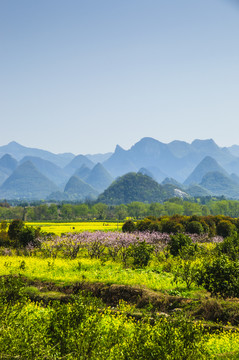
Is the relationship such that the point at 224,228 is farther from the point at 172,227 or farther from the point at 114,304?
the point at 114,304

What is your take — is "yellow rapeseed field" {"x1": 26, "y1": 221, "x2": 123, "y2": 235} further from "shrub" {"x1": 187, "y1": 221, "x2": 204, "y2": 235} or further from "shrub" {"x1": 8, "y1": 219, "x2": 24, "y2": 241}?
"shrub" {"x1": 187, "y1": 221, "x2": 204, "y2": 235}

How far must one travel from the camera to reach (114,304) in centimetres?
1446

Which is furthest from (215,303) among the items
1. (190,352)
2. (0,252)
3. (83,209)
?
(83,209)

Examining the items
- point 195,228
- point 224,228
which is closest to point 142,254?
point 195,228

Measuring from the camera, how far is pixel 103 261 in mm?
21000

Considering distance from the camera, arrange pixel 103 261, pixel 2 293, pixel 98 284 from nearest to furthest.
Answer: pixel 2 293, pixel 98 284, pixel 103 261

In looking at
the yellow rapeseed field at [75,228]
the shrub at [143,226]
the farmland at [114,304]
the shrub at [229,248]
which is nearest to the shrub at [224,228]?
the farmland at [114,304]

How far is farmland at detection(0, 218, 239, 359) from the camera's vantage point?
20.5 feet

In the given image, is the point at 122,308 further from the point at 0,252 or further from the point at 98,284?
the point at 0,252

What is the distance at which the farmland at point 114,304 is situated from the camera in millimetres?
6234

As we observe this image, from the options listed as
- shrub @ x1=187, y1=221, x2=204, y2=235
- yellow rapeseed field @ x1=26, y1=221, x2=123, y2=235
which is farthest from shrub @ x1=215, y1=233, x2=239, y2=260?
yellow rapeseed field @ x1=26, y1=221, x2=123, y2=235

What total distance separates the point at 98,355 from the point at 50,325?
84.2 inches

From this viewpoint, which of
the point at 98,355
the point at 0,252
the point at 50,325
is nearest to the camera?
the point at 98,355

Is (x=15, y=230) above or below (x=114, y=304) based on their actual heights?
above
